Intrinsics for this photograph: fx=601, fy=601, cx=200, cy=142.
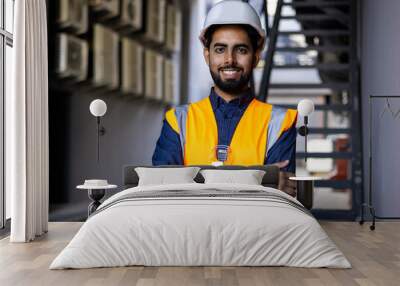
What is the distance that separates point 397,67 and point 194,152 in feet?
7.88

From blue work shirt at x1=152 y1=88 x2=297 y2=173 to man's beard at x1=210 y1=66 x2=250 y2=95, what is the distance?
77 millimetres

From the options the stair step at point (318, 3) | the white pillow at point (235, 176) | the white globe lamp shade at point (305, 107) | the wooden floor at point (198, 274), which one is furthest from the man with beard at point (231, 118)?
the wooden floor at point (198, 274)

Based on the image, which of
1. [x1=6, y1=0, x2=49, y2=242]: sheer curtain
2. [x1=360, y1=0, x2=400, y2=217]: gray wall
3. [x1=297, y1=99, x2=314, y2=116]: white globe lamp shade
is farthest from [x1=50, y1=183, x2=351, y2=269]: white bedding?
[x1=360, y1=0, x2=400, y2=217]: gray wall

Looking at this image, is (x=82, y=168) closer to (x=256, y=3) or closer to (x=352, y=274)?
(x=256, y=3)

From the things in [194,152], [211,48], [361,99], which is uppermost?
[211,48]

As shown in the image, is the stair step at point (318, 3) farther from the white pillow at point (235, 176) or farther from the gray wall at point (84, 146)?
the white pillow at point (235, 176)

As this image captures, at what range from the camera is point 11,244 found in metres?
4.73

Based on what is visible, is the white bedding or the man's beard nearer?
the white bedding

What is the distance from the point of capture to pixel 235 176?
514 centimetres

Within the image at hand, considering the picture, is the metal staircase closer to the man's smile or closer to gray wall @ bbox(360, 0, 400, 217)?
gray wall @ bbox(360, 0, 400, 217)

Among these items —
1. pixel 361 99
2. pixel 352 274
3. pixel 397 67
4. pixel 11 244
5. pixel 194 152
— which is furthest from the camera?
pixel 361 99

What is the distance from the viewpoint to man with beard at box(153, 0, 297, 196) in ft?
19.1

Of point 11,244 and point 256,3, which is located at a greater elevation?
point 256,3

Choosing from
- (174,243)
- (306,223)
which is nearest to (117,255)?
(174,243)
